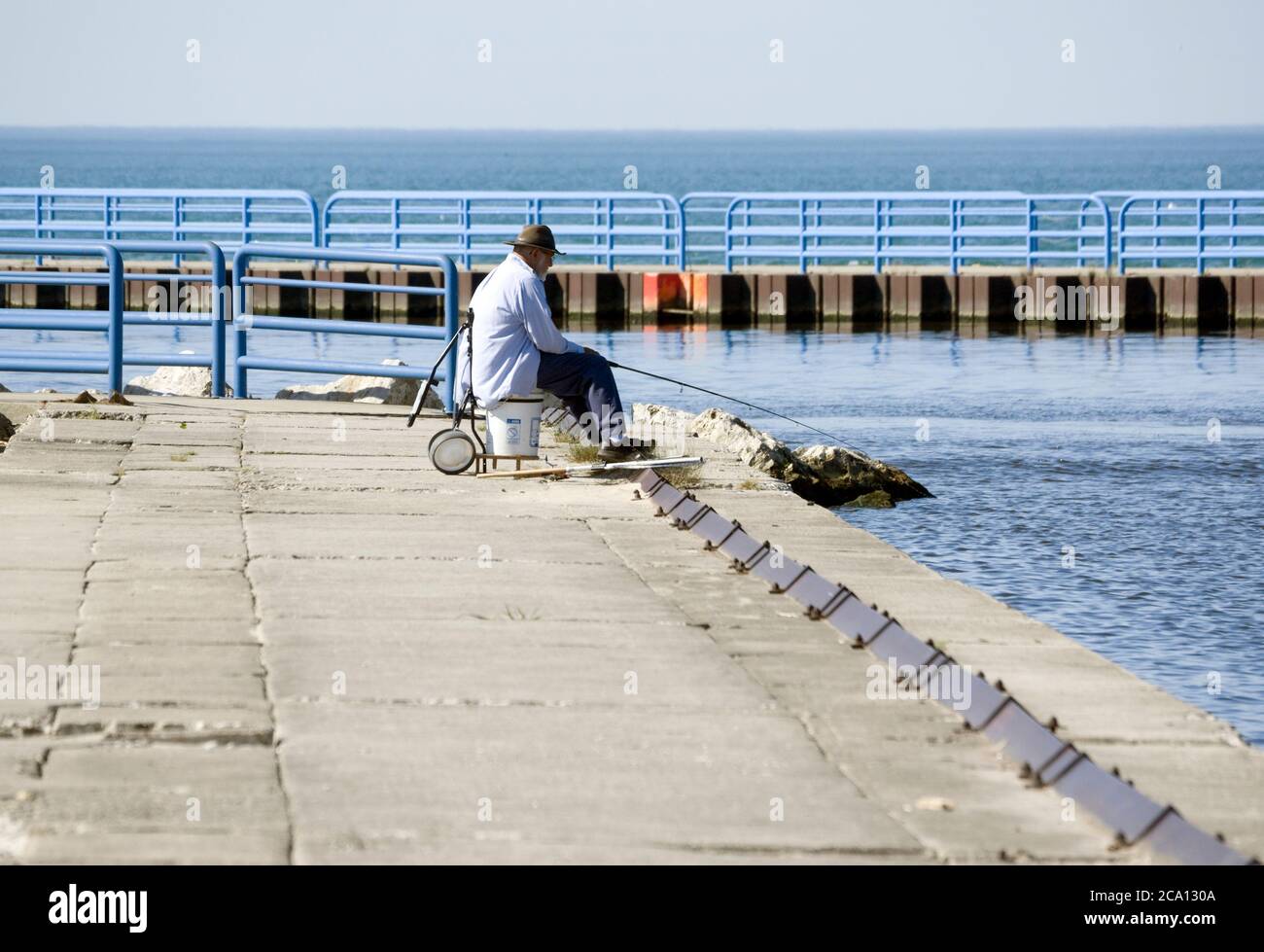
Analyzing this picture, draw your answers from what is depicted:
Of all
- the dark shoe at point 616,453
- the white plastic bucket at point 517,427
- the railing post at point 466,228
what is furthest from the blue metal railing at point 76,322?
the railing post at point 466,228

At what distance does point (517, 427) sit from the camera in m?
10.6

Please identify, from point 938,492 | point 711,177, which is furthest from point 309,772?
point 711,177

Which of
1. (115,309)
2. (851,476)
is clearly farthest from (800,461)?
(115,309)

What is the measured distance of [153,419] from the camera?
42.2 ft

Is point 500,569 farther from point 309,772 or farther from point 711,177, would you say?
point 711,177

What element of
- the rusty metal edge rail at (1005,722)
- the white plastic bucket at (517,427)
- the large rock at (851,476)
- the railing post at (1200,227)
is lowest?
A: the rusty metal edge rail at (1005,722)

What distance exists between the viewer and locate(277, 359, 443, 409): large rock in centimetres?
1516

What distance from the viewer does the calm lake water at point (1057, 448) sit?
1021cm

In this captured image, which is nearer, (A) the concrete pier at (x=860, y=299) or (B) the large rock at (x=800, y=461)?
(B) the large rock at (x=800, y=461)

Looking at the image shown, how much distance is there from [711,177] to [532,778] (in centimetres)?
14828

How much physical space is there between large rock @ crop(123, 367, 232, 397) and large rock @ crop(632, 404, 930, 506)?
3.72 m

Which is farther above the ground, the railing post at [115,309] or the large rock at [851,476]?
the railing post at [115,309]

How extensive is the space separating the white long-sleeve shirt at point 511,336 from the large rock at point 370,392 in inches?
168

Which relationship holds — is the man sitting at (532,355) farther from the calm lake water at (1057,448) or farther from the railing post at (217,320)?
the railing post at (217,320)
